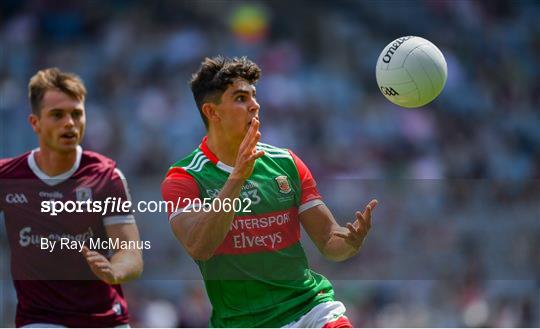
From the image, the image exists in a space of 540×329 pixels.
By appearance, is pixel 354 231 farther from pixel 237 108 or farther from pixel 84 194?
pixel 84 194

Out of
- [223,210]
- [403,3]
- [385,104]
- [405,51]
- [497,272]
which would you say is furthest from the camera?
[403,3]

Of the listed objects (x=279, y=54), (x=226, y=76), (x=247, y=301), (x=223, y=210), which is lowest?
(x=247, y=301)

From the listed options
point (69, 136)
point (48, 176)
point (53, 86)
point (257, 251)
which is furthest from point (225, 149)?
point (53, 86)

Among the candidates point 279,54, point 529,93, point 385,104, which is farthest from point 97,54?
point 529,93

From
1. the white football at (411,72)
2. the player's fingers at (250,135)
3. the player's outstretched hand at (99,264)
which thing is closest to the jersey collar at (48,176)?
the player's outstretched hand at (99,264)

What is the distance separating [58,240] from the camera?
687 centimetres

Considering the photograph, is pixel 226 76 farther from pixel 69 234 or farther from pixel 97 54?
pixel 97 54

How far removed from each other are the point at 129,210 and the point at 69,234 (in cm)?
44

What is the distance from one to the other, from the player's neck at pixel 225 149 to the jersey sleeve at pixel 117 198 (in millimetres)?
958

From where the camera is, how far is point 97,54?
1670 cm

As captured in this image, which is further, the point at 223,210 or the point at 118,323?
the point at 118,323

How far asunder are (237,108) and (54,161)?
1.58 meters

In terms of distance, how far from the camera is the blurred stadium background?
39.3ft

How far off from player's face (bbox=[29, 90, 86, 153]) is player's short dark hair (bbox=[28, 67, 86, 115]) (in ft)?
0.10
